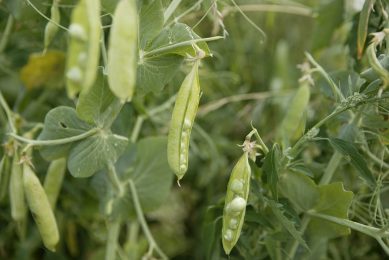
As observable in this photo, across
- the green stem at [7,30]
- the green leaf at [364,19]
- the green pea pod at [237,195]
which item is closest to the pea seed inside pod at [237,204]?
the green pea pod at [237,195]

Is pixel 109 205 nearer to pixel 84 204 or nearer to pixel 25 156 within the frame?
pixel 25 156

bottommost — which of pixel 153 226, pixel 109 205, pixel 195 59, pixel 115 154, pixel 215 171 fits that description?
pixel 153 226

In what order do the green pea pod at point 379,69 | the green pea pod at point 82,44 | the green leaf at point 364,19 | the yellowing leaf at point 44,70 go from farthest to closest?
the yellowing leaf at point 44,70 → the green leaf at point 364,19 → the green pea pod at point 379,69 → the green pea pod at point 82,44

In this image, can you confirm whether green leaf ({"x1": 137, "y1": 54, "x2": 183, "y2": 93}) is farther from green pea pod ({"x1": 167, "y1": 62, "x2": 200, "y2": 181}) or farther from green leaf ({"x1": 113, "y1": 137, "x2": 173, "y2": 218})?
green leaf ({"x1": 113, "y1": 137, "x2": 173, "y2": 218})

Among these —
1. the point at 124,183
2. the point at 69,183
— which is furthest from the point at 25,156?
the point at 69,183

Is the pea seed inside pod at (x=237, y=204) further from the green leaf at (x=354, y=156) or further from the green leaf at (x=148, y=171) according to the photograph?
the green leaf at (x=148, y=171)

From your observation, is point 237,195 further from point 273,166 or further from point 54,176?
point 54,176

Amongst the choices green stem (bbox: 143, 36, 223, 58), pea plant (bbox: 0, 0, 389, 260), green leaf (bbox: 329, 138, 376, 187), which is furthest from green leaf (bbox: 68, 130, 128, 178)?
green leaf (bbox: 329, 138, 376, 187)
